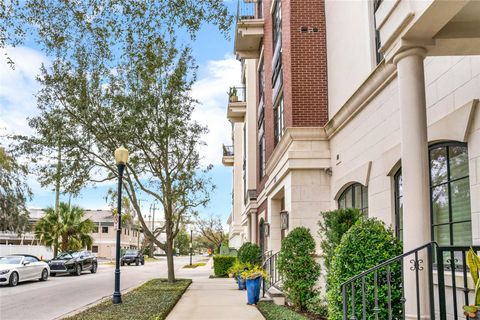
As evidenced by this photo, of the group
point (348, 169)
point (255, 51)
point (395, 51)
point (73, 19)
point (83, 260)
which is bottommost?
point (83, 260)

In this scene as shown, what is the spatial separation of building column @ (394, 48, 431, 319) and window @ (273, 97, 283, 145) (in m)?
10.9

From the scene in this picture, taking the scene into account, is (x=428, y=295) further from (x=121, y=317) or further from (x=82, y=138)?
(x=82, y=138)

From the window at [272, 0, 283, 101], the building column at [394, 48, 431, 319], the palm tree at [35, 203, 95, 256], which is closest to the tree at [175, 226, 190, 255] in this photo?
the palm tree at [35, 203, 95, 256]

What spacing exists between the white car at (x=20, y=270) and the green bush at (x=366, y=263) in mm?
18850

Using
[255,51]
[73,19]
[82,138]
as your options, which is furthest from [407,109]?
[255,51]

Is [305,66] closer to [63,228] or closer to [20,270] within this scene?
[20,270]

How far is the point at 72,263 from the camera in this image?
30359mm

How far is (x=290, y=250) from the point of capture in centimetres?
1141

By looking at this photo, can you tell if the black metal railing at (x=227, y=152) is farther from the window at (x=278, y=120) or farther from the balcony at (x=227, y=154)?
the window at (x=278, y=120)

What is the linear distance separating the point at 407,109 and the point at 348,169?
6.05 m

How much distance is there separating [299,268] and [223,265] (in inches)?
734

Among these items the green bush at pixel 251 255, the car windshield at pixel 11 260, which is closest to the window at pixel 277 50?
the green bush at pixel 251 255

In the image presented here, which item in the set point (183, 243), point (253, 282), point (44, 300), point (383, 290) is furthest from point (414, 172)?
point (183, 243)

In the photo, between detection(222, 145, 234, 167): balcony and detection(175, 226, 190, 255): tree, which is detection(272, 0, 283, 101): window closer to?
detection(222, 145, 234, 167): balcony
